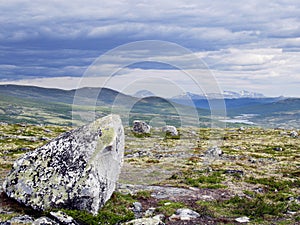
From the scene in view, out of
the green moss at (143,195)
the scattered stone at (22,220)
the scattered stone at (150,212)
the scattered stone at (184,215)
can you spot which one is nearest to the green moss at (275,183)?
the green moss at (143,195)

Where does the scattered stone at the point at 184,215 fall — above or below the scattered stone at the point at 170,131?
above

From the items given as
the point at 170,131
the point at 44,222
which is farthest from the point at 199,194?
the point at 170,131

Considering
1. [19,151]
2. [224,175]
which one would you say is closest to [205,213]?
[224,175]

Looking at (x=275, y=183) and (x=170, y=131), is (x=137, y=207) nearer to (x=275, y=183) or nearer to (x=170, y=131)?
(x=275, y=183)

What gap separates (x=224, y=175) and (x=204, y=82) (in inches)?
658

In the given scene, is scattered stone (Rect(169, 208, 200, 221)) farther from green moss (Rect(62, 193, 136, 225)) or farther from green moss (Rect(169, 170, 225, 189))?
green moss (Rect(169, 170, 225, 189))

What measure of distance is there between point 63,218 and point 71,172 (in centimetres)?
312

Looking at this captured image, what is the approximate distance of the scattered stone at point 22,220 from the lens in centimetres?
1602

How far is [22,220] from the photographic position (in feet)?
53.5

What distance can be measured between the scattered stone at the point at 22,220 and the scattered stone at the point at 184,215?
7359 mm

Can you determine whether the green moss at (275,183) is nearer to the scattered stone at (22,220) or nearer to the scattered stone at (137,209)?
the scattered stone at (137,209)

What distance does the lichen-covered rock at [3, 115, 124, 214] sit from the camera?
18141 millimetres

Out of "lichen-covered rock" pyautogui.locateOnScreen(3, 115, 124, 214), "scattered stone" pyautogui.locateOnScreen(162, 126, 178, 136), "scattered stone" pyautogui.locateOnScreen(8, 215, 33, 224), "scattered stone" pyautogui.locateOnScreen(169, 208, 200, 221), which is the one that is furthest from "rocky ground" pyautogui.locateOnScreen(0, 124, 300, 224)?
"scattered stone" pyautogui.locateOnScreen(162, 126, 178, 136)

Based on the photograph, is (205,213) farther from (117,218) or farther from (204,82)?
(204,82)
